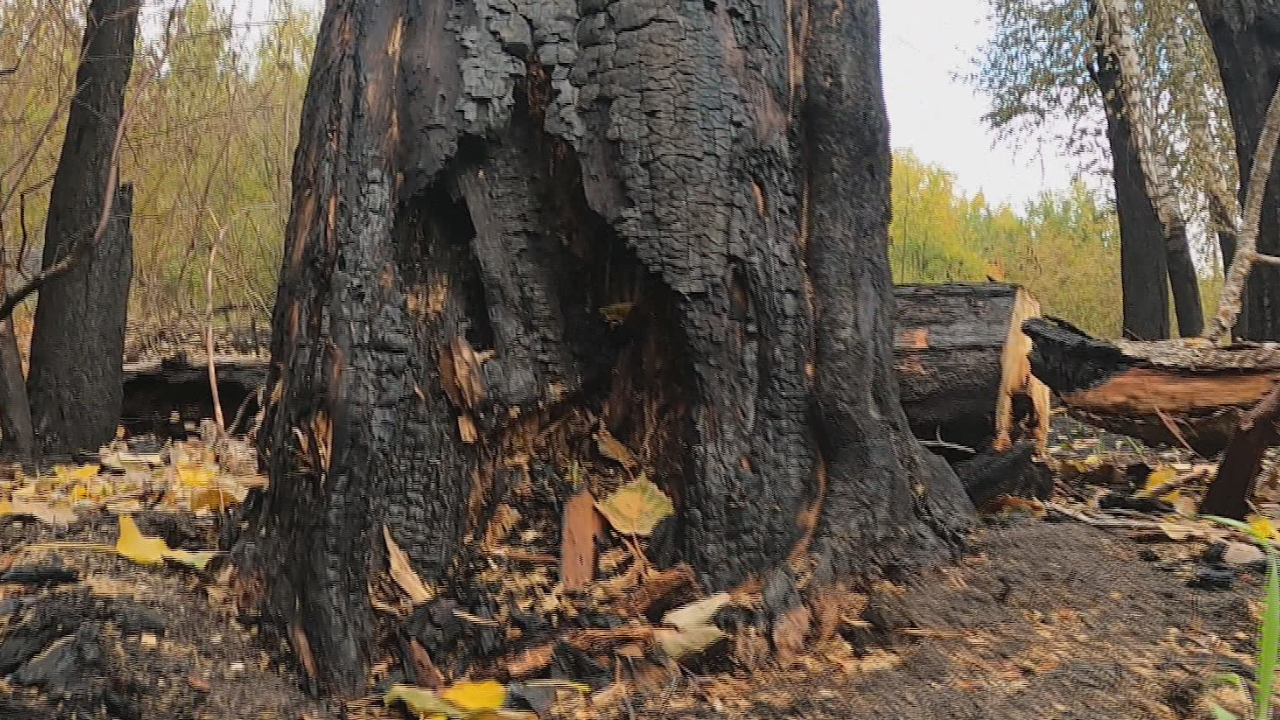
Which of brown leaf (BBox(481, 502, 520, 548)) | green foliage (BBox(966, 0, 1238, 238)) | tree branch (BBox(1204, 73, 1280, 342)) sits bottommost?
brown leaf (BBox(481, 502, 520, 548))

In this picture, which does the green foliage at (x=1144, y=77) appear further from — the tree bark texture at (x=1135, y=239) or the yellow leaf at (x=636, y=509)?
the yellow leaf at (x=636, y=509)

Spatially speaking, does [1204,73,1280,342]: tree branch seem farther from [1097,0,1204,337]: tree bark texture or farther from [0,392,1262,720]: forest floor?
[0,392,1262,720]: forest floor

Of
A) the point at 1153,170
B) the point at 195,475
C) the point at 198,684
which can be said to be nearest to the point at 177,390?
the point at 195,475

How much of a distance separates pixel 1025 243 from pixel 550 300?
1651cm

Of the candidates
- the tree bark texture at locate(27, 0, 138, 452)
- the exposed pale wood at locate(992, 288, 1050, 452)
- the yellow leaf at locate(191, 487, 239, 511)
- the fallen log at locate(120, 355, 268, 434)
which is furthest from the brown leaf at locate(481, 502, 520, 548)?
the fallen log at locate(120, 355, 268, 434)

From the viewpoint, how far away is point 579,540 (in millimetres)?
2021

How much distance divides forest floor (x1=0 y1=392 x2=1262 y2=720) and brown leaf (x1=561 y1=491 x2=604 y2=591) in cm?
29

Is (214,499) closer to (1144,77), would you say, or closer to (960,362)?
(960,362)

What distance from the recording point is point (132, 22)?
5.33m

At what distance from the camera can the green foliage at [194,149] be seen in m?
6.55

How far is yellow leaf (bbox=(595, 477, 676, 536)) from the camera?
2.03m

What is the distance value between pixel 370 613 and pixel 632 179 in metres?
0.95

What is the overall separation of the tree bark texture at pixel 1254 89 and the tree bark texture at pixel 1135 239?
108 inches

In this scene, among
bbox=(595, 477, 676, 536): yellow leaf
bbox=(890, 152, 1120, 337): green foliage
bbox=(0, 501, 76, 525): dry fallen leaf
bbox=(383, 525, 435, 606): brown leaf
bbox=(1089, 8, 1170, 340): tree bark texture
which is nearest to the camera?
bbox=(383, 525, 435, 606): brown leaf
